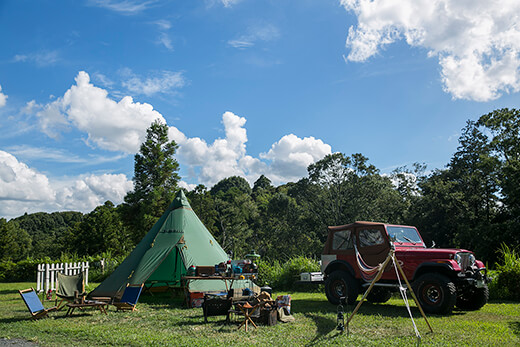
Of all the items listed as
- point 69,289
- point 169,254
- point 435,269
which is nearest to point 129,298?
point 69,289

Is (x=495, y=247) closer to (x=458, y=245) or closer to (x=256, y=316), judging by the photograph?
(x=458, y=245)

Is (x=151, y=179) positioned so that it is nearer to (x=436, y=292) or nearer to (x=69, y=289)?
(x=69, y=289)

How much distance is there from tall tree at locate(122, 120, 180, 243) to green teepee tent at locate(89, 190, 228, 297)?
1085 cm

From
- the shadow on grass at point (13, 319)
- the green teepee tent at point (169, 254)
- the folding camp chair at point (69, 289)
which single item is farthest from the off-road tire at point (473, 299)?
the shadow on grass at point (13, 319)

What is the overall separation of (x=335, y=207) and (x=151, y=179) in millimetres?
18119

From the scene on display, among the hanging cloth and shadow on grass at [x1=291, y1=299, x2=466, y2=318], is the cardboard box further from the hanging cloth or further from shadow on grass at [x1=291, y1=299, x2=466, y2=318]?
the hanging cloth

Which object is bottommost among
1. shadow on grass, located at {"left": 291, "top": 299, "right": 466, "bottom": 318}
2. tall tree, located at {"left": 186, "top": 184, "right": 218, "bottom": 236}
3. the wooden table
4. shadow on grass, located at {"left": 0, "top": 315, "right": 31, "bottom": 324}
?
shadow on grass, located at {"left": 291, "top": 299, "right": 466, "bottom": 318}

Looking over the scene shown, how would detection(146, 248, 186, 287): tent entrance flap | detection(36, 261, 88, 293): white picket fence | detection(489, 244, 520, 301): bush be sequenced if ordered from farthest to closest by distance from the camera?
detection(36, 261, 88, 293): white picket fence, detection(146, 248, 186, 287): tent entrance flap, detection(489, 244, 520, 301): bush

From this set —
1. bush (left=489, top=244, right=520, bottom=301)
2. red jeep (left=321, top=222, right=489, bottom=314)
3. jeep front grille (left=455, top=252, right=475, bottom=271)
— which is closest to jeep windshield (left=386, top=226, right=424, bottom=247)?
red jeep (left=321, top=222, right=489, bottom=314)

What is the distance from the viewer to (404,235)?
34.3 ft

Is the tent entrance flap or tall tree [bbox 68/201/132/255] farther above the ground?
tall tree [bbox 68/201/132/255]

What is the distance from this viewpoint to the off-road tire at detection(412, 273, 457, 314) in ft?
27.9

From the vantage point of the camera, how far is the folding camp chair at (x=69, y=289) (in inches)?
371

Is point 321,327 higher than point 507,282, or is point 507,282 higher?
point 507,282
